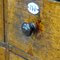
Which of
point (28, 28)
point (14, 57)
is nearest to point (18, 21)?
point (28, 28)

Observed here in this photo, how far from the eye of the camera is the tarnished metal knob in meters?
0.78

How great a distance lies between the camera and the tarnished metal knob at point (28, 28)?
0.78 metres

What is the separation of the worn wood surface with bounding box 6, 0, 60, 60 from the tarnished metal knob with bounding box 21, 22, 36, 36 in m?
0.02

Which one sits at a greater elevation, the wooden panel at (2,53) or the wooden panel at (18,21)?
the wooden panel at (18,21)

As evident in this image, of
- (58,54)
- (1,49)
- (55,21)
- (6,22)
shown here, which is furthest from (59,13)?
(1,49)

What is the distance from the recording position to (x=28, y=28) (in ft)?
2.56

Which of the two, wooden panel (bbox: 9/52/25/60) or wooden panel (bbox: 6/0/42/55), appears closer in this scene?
wooden panel (bbox: 6/0/42/55)

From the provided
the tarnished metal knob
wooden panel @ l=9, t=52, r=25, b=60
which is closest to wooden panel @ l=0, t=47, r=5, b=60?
wooden panel @ l=9, t=52, r=25, b=60

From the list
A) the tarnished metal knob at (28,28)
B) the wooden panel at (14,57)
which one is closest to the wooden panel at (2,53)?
the wooden panel at (14,57)

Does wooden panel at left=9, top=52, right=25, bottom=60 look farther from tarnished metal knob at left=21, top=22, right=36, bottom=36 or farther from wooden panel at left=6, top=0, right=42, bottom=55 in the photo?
tarnished metal knob at left=21, top=22, right=36, bottom=36

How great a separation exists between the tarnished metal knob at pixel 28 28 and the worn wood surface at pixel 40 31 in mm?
21

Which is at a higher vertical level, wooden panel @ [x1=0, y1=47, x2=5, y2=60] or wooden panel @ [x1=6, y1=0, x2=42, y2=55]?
wooden panel @ [x1=6, y1=0, x2=42, y2=55]

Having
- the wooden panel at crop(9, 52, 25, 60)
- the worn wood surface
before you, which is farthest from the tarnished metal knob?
the wooden panel at crop(9, 52, 25, 60)

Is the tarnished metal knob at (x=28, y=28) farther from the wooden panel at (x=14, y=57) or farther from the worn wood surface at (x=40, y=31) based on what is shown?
the wooden panel at (x=14, y=57)
